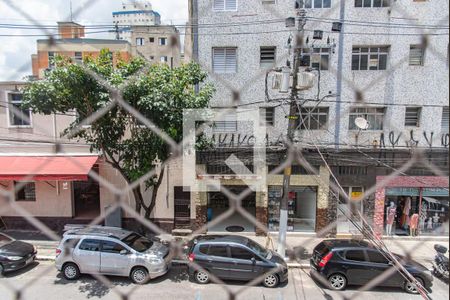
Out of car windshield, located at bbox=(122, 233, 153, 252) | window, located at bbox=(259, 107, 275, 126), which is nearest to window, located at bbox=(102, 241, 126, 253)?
car windshield, located at bbox=(122, 233, 153, 252)

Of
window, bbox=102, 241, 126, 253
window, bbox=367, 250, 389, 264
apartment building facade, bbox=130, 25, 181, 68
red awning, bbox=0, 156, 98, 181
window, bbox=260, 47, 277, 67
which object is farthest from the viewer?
window, bbox=260, 47, 277, 67

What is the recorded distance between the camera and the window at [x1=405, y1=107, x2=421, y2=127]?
6.04m

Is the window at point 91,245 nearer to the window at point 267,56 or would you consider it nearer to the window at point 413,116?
the window at point 267,56

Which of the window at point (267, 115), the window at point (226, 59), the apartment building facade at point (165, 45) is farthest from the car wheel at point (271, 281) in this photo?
the window at point (226, 59)

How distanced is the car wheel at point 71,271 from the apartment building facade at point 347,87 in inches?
116

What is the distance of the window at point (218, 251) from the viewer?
446cm

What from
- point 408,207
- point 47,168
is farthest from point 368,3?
point 47,168

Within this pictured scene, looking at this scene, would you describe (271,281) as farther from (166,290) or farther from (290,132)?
(290,132)

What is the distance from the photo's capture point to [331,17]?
5867 mm

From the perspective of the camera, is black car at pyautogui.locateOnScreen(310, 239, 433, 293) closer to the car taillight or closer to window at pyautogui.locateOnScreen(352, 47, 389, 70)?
the car taillight

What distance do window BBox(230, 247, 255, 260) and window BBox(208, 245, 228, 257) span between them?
0.33ft

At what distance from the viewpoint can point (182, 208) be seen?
257 inches

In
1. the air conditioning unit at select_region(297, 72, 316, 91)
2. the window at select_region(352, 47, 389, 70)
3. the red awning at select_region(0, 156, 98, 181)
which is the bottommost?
the red awning at select_region(0, 156, 98, 181)

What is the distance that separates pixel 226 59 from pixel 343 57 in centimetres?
227
